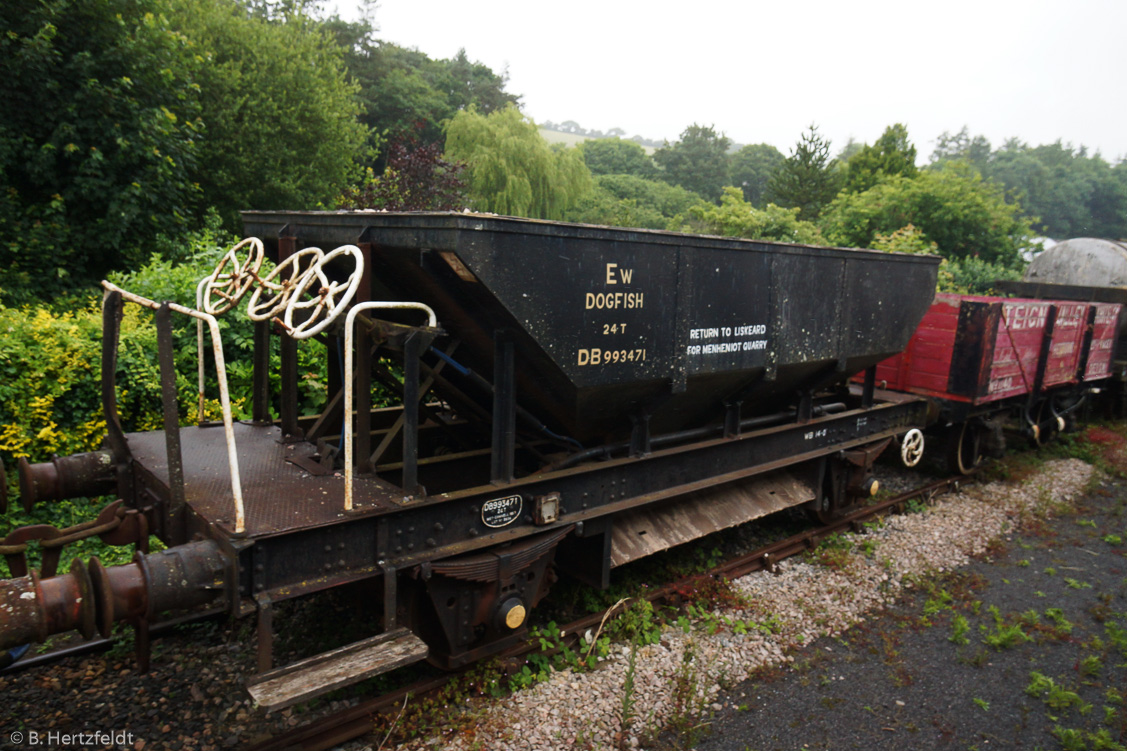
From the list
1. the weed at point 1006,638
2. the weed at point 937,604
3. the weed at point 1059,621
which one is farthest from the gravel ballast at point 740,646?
the weed at point 1059,621

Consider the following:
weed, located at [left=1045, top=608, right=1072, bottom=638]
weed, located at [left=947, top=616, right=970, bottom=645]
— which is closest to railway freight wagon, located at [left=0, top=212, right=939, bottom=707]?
weed, located at [left=947, top=616, right=970, bottom=645]

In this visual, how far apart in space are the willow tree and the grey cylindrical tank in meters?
16.2

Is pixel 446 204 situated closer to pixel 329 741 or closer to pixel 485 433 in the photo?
pixel 485 433

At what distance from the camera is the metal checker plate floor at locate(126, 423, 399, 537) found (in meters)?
3.87

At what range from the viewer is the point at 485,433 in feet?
19.3

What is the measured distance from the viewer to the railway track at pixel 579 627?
3.98m

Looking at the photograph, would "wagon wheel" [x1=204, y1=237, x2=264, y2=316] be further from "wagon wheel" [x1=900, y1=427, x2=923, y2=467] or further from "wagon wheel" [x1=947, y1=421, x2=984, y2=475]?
"wagon wheel" [x1=947, y1=421, x2=984, y2=475]

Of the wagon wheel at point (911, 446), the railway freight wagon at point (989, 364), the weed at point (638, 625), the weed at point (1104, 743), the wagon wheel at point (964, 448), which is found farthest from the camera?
the wagon wheel at point (964, 448)

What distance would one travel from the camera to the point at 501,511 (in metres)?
4.59

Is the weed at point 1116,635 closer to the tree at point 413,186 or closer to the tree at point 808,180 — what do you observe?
the tree at point 413,186

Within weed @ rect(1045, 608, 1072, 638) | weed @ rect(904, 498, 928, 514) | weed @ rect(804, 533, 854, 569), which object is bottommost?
weed @ rect(1045, 608, 1072, 638)

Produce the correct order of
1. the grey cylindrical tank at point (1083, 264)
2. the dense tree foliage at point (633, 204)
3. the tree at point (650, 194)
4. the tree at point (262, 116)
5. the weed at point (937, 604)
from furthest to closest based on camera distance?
the tree at point (650, 194)
the dense tree foliage at point (633, 204)
the grey cylindrical tank at point (1083, 264)
the tree at point (262, 116)
the weed at point (937, 604)

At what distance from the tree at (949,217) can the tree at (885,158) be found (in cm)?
1403

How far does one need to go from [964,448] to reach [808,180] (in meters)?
29.5
